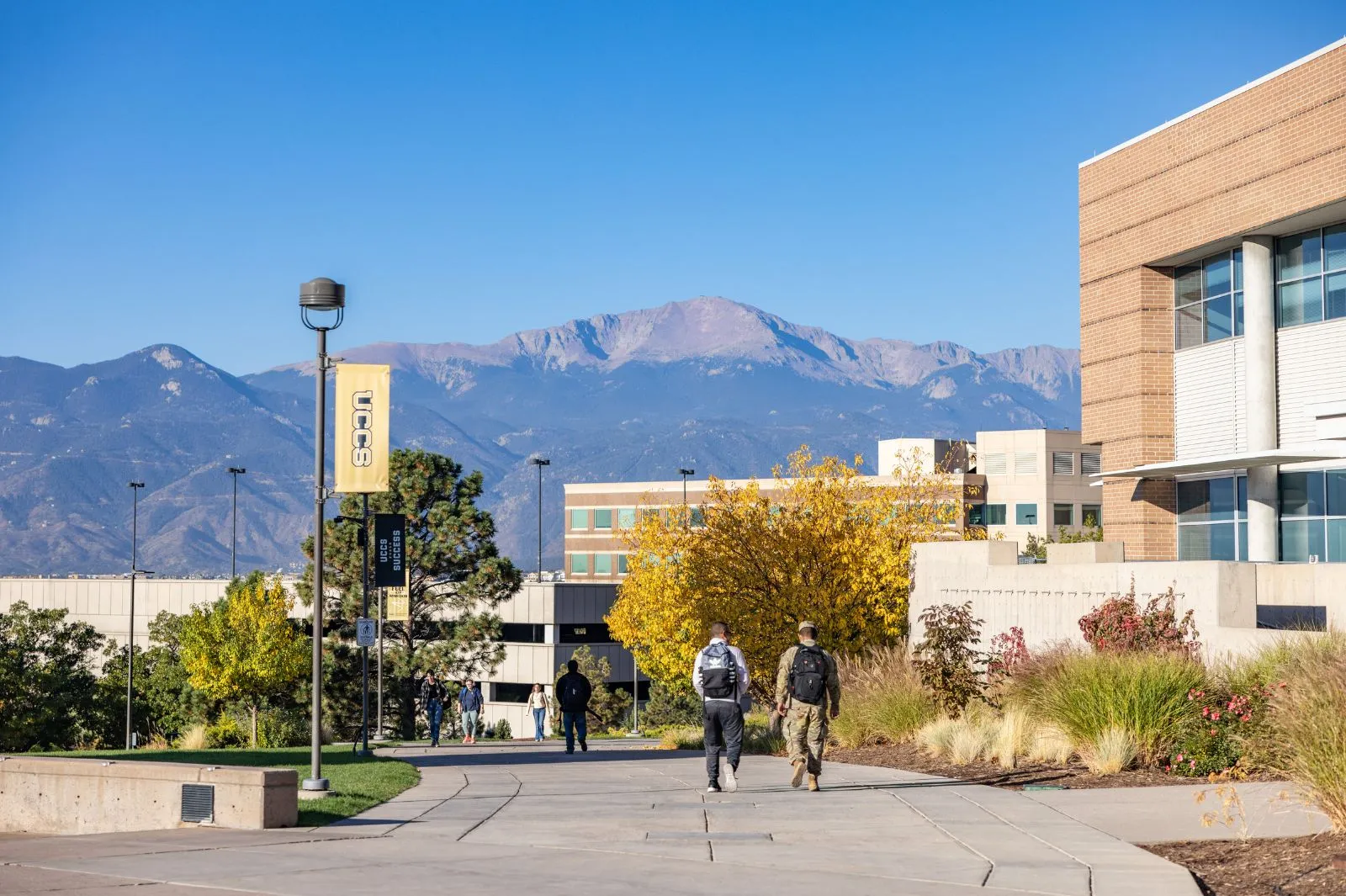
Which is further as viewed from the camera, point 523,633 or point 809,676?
point 523,633

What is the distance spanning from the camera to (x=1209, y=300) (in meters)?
33.8

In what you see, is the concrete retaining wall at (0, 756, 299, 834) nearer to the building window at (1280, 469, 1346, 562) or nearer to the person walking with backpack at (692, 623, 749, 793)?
the person walking with backpack at (692, 623, 749, 793)

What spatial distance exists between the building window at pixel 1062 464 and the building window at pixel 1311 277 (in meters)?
106

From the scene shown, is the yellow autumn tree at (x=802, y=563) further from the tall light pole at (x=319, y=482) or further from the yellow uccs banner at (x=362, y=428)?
the tall light pole at (x=319, y=482)

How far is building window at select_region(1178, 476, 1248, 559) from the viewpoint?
3278 centimetres

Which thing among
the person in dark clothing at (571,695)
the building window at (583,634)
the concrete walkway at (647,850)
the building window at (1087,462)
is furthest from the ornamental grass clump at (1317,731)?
the building window at (1087,462)

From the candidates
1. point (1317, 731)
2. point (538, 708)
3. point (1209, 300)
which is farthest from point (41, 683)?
point (1317, 731)

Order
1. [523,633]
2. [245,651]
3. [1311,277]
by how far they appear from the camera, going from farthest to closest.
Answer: [523,633], [245,651], [1311,277]

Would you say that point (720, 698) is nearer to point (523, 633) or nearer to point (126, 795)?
point (126, 795)

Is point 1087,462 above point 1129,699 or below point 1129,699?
above

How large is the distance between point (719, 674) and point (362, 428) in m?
8.57

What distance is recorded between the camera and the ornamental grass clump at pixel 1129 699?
17.5m

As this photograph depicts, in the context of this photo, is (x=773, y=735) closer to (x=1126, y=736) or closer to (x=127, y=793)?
(x=1126, y=736)

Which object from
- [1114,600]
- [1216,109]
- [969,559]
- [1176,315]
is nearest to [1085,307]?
[1176,315]
